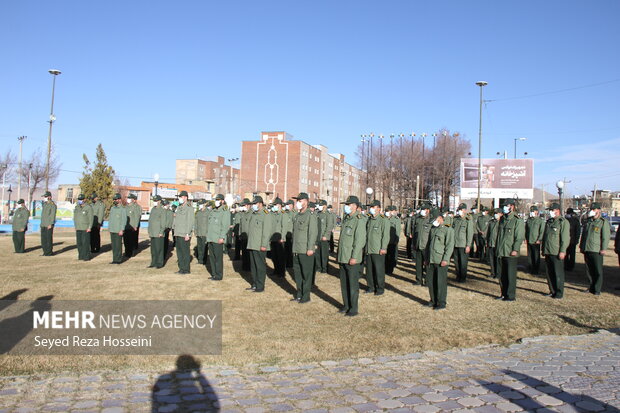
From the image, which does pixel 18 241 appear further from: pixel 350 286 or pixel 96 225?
pixel 350 286

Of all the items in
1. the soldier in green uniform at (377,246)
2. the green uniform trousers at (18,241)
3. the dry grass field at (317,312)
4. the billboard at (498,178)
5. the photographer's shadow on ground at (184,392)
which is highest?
the billboard at (498,178)

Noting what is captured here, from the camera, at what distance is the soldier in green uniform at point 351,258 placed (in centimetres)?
828

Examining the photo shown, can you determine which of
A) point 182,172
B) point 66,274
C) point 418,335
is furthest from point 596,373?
point 182,172

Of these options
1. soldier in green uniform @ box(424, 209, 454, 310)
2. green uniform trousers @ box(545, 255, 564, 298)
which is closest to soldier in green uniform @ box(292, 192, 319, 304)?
soldier in green uniform @ box(424, 209, 454, 310)

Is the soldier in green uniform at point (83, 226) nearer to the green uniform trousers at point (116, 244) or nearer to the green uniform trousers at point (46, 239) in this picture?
the green uniform trousers at point (116, 244)

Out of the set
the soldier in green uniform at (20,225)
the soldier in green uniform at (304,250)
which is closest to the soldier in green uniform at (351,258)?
the soldier in green uniform at (304,250)

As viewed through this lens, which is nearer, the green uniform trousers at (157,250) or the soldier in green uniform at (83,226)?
the green uniform trousers at (157,250)

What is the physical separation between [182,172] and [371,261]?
306ft

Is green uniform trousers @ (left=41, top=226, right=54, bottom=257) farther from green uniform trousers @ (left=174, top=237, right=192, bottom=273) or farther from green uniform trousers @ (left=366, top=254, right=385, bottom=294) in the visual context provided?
green uniform trousers @ (left=366, top=254, right=385, bottom=294)

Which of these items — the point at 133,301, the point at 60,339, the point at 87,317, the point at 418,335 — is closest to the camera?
the point at 60,339

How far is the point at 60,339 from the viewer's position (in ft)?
20.7

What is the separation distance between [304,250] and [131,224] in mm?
8487

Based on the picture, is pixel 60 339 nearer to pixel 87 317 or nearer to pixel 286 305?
pixel 87 317

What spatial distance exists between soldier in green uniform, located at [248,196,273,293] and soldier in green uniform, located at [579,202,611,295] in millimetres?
7300
